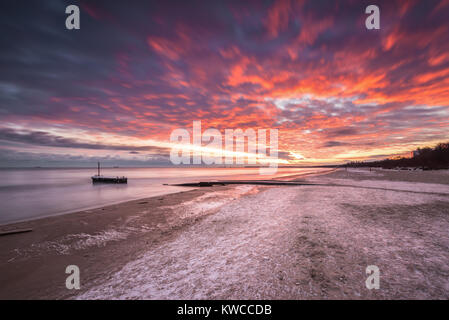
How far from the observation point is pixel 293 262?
20.2ft

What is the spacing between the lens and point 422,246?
6.98 metres

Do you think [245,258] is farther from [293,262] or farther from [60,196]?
[60,196]

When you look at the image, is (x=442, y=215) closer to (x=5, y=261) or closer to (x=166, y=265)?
(x=166, y=265)

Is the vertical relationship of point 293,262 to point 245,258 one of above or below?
above

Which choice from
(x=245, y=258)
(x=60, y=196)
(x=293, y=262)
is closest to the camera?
(x=293, y=262)

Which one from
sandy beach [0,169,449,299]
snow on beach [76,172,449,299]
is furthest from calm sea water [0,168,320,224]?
snow on beach [76,172,449,299]

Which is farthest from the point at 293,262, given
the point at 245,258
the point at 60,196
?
the point at 60,196

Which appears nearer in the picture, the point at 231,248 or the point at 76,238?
the point at 231,248

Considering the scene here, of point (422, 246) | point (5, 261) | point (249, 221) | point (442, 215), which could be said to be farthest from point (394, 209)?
point (5, 261)

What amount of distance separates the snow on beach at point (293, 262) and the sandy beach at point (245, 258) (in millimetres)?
32

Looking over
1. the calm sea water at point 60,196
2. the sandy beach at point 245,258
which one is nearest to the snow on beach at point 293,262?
the sandy beach at point 245,258

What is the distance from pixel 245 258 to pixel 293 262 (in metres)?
1.68
